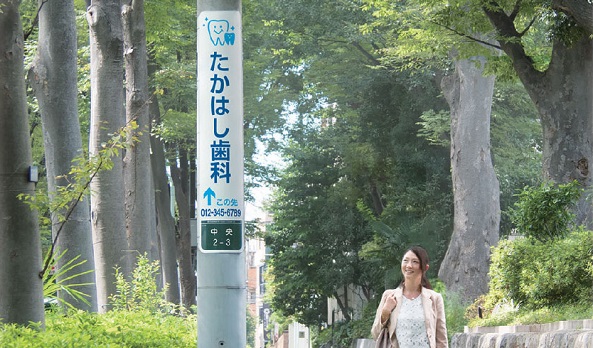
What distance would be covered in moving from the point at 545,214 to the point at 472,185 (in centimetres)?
1592

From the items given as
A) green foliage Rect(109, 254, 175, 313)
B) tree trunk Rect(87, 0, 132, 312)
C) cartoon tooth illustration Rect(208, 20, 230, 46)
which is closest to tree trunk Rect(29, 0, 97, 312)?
green foliage Rect(109, 254, 175, 313)

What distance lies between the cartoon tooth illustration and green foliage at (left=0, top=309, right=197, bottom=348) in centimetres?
307

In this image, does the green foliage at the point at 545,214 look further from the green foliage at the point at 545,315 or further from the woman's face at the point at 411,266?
the woman's face at the point at 411,266

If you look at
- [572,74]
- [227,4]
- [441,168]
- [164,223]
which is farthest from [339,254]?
[227,4]

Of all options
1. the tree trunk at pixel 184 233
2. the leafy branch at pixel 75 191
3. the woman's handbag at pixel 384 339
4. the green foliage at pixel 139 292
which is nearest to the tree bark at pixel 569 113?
the green foliage at pixel 139 292

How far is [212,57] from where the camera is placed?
8234 millimetres

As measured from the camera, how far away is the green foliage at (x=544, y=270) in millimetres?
16359

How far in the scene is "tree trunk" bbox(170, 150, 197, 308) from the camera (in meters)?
39.7

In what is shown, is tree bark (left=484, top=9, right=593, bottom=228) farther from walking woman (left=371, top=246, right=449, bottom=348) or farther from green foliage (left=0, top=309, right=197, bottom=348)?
walking woman (left=371, top=246, right=449, bottom=348)

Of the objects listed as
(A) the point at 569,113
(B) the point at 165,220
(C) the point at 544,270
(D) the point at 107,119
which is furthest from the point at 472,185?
(D) the point at 107,119

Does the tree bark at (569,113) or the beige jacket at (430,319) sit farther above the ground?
the tree bark at (569,113)

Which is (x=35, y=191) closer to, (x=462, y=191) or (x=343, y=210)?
(x=462, y=191)

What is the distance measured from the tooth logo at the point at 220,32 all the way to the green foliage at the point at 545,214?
11279 millimetres

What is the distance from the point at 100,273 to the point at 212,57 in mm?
10891
